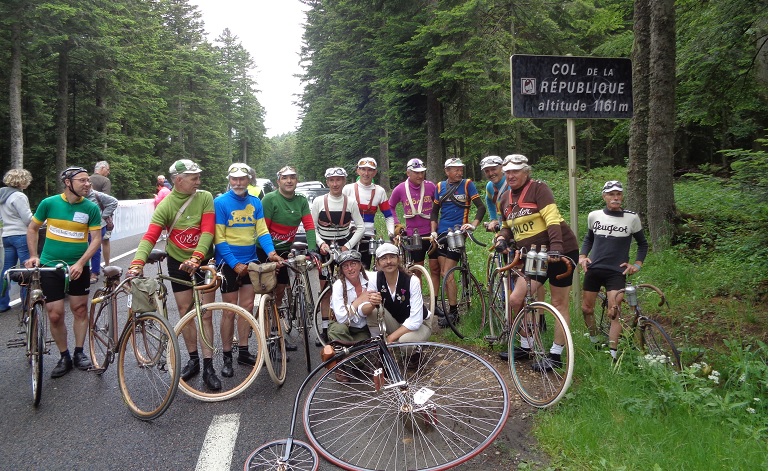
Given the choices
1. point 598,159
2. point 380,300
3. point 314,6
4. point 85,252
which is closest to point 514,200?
point 380,300

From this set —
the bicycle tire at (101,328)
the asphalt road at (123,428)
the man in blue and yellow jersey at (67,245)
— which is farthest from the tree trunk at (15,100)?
the asphalt road at (123,428)

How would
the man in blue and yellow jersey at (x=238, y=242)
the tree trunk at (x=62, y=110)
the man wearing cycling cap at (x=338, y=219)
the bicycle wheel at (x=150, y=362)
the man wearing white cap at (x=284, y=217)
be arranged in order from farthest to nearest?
1. the tree trunk at (x=62, y=110)
2. the man wearing cycling cap at (x=338, y=219)
3. the man wearing white cap at (x=284, y=217)
4. the man in blue and yellow jersey at (x=238, y=242)
5. the bicycle wheel at (x=150, y=362)

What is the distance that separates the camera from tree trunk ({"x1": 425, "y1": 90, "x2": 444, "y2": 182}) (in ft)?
57.5

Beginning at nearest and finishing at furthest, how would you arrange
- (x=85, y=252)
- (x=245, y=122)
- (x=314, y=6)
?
(x=85, y=252) < (x=314, y=6) < (x=245, y=122)

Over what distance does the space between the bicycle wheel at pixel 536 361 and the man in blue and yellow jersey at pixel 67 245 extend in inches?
169

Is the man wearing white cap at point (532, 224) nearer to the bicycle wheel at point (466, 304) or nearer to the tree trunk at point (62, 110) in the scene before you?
the bicycle wheel at point (466, 304)

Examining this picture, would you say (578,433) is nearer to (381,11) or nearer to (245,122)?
(381,11)

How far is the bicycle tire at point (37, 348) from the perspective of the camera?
4.62 m

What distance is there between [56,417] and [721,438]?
5.01 m

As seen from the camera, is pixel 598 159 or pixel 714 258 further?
pixel 598 159

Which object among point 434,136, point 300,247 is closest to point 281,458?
point 300,247

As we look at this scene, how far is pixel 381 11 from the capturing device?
677 inches

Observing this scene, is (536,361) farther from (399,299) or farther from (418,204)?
(418,204)

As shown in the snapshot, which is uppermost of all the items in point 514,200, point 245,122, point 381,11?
point 245,122
